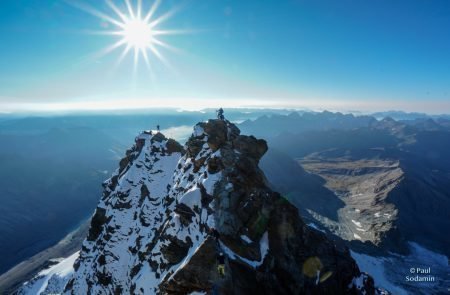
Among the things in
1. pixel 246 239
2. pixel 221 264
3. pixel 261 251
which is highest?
pixel 221 264

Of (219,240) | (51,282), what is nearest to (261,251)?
(219,240)

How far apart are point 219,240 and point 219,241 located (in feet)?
0.59

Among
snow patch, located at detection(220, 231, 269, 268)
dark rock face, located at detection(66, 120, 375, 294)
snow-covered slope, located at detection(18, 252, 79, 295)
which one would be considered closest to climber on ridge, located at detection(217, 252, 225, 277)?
dark rock face, located at detection(66, 120, 375, 294)

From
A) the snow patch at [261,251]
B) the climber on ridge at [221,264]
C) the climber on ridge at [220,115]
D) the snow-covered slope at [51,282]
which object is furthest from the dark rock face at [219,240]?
the snow-covered slope at [51,282]

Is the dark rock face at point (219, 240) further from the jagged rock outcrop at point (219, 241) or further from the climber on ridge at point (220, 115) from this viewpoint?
the climber on ridge at point (220, 115)

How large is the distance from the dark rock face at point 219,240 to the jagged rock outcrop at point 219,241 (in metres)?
0.15

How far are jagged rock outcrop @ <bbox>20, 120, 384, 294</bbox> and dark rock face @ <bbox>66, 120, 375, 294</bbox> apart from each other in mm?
149

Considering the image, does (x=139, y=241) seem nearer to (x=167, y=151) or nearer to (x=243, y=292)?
(x=167, y=151)

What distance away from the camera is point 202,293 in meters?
34.4

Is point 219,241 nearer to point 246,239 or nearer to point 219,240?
point 219,240

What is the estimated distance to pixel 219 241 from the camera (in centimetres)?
3966

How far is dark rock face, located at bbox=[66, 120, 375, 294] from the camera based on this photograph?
38031 millimetres

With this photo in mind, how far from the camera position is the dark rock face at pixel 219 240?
38.0 metres

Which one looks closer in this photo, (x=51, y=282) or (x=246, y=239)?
(x=246, y=239)
